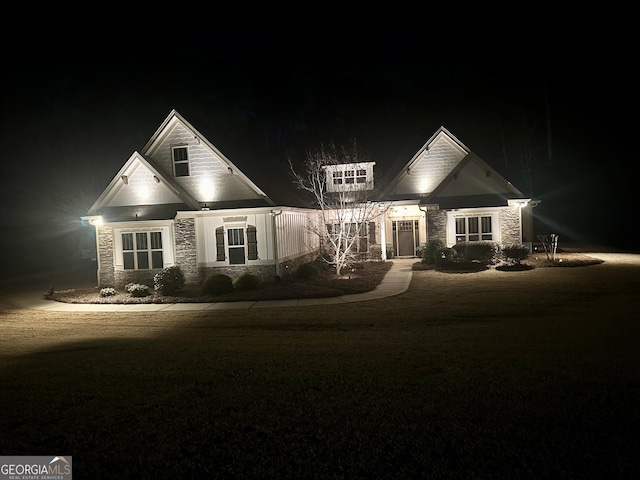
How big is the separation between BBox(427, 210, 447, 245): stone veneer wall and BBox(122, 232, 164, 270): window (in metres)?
13.6

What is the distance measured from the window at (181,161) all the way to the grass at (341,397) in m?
10.8

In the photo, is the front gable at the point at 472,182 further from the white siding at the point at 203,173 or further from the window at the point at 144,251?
the window at the point at 144,251

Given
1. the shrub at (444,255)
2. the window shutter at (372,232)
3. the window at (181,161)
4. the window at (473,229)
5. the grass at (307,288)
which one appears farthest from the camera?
the window shutter at (372,232)

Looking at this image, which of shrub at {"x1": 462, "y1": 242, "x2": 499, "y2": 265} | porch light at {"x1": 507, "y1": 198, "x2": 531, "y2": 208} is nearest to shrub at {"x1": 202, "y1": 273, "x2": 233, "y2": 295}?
shrub at {"x1": 462, "y1": 242, "x2": 499, "y2": 265}

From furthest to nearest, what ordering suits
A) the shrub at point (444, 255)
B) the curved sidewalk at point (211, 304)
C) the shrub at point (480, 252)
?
the shrub at point (444, 255) < the shrub at point (480, 252) < the curved sidewalk at point (211, 304)

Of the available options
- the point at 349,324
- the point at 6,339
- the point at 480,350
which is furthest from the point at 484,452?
the point at 6,339

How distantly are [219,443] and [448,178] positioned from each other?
70.8 feet

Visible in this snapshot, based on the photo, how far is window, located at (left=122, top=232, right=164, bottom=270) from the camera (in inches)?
792

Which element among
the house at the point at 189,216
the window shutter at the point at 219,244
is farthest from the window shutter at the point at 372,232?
the window shutter at the point at 219,244

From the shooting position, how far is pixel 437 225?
23797 mm

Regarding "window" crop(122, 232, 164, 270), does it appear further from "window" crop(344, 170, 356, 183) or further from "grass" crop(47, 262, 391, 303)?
"window" crop(344, 170, 356, 183)

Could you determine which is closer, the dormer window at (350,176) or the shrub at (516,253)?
the shrub at (516,253)

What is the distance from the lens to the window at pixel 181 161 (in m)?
20.6

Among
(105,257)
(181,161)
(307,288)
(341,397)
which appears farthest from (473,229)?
(341,397)
